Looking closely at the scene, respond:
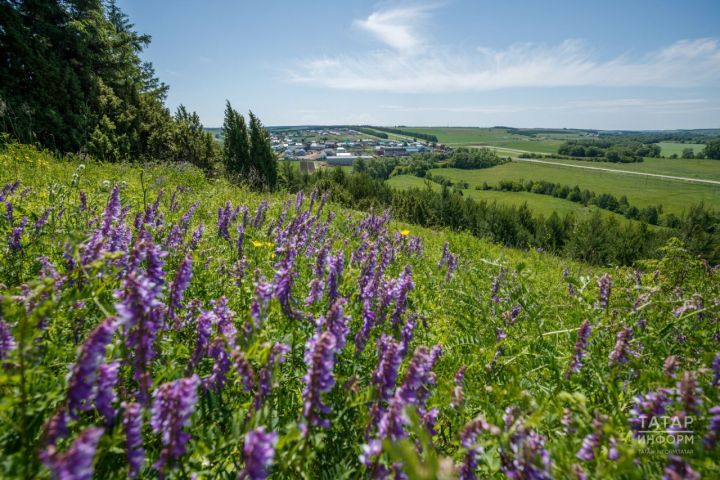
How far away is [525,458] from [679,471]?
503 mm

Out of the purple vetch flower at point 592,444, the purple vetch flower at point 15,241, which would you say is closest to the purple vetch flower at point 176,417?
the purple vetch flower at point 592,444

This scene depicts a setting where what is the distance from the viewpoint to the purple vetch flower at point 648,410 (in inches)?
67.9

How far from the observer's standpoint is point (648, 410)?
5.78 feet

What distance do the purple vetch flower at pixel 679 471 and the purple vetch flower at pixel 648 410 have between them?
18.1 inches

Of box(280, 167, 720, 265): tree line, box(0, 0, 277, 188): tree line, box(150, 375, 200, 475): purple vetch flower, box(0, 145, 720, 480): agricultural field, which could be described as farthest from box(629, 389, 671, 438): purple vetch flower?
box(280, 167, 720, 265): tree line

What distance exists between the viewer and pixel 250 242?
18.6ft

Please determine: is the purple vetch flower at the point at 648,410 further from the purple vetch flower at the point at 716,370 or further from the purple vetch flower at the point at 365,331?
the purple vetch flower at the point at 365,331

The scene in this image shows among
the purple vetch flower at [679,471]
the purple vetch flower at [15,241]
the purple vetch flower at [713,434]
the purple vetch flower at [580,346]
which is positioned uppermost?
the purple vetch flower at [15,241]

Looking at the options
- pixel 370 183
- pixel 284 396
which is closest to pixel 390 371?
pixel 284 396

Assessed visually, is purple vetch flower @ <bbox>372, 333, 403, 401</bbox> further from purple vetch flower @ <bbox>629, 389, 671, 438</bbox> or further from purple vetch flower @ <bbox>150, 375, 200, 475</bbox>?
purple vetch flower @ <bbox>629, 389, 671, 438</bbox>

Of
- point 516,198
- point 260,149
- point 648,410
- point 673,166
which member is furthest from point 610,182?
point 648,410

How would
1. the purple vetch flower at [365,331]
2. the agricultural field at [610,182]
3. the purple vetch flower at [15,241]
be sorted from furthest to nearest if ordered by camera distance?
the agricultural field at [610,182] → the purple vetch flower at [15,241] → the purple vetch flower at [365,331]

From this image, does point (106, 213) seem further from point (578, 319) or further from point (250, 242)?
point (578, 319)

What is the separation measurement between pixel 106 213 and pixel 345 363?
267 cm
